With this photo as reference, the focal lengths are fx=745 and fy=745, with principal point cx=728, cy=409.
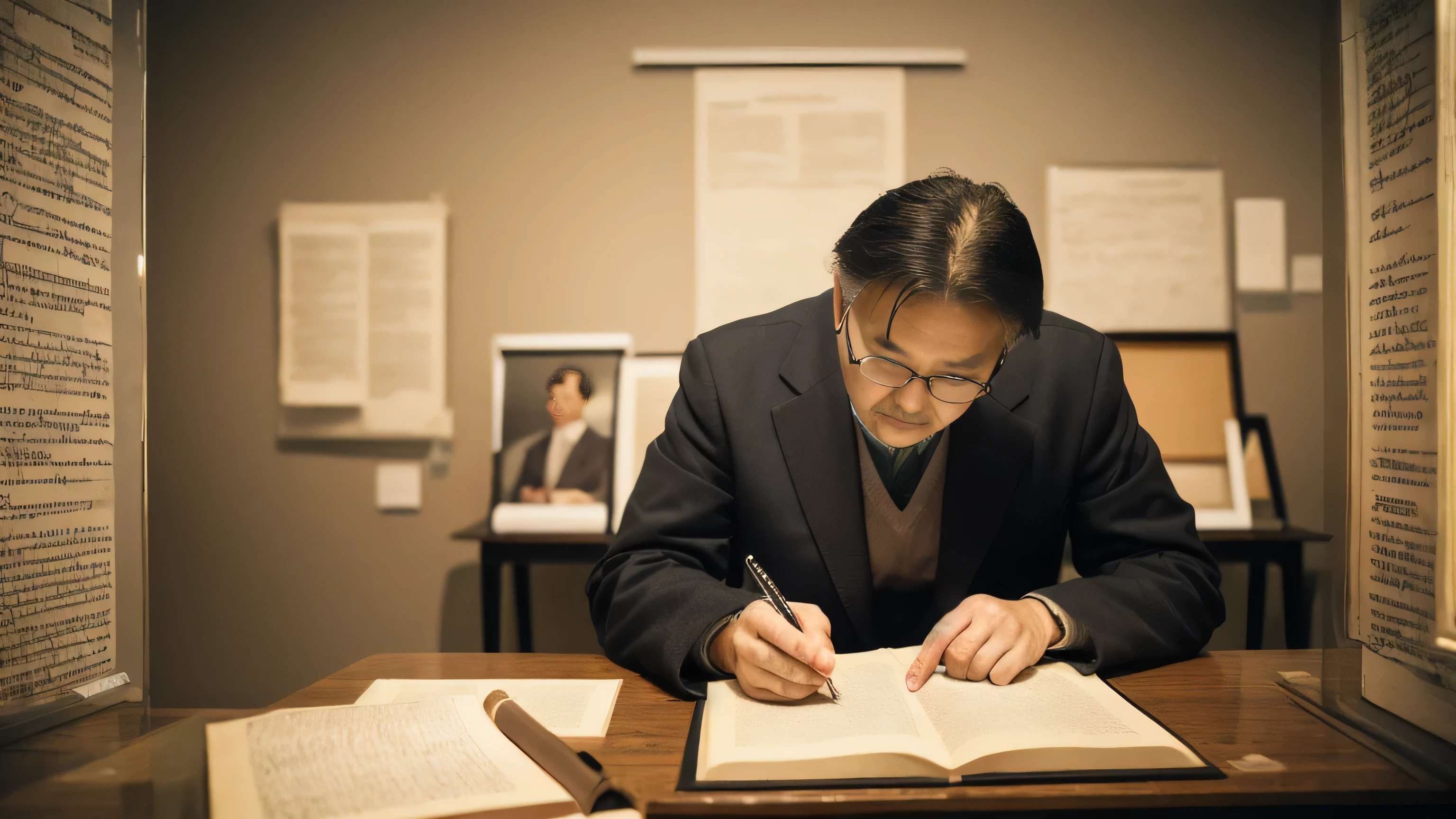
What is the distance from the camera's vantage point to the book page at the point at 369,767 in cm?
56

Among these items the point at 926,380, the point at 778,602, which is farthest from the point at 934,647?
the point at 926,380

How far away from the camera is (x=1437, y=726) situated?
2.28 feet

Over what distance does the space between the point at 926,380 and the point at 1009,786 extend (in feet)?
1.68

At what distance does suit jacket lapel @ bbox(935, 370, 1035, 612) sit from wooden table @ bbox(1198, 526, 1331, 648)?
1.12 meters

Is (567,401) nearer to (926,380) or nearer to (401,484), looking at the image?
(401,484)

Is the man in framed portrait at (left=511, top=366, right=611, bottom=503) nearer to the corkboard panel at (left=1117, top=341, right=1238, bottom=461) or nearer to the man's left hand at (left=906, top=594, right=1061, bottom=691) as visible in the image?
the man's left hand at (left=906, top=594, right=1061, bottom=691)

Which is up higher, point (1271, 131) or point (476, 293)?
point (1271, 131)

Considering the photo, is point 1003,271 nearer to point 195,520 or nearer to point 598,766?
point 598,766

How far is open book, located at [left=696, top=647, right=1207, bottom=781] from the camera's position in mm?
637

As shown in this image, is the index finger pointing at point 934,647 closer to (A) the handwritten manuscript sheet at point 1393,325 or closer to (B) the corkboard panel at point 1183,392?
(A) the handwritten manuscript sheet at point 1393,325

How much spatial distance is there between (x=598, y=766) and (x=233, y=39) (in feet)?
8.94

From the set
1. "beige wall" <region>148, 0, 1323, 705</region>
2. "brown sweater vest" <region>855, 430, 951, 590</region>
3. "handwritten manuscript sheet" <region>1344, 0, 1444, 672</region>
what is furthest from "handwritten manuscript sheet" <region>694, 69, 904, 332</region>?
"handwritten manuscript sheet" <region>1344, 0, 1444, 672</region>

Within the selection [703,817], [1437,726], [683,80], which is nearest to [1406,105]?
[1437,726]

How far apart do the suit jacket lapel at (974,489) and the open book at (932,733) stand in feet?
1.19
